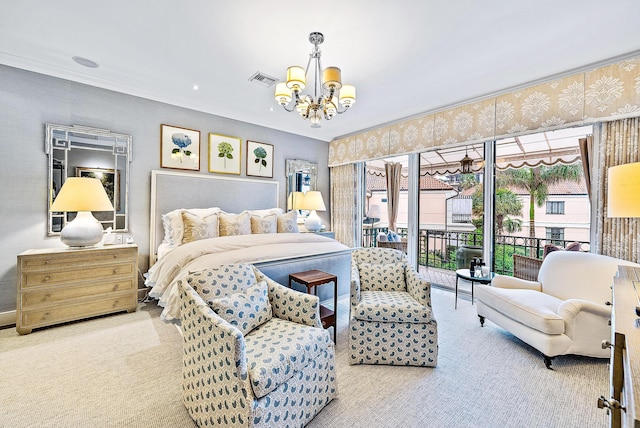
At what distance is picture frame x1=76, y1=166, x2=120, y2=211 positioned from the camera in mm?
3367

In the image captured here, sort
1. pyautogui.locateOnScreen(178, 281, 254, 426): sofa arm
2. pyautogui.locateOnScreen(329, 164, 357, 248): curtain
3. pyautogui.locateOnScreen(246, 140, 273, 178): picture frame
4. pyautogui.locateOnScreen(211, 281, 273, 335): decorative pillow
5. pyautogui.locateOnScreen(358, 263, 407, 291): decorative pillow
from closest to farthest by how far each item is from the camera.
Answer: pyautogui.locateOnScreen(178, 281, 254, 426): sofa arm
pyautogui.locateOnScreen(211, 281, 273, 335): decorative pillow
pyautogui.locateOnScreen(358, 263, 407, 291): decorative pillow
pyautogui.locateOnScreen(246, 140, 273, 178): picture frame
pyautogui.locateOnScreen(329, 164, 357, 248): curtain

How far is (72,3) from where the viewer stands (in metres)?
2.15

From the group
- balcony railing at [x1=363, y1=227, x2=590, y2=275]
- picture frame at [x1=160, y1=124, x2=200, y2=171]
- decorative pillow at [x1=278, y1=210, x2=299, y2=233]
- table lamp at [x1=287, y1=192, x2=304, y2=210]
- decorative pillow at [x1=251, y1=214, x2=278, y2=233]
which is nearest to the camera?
balcony railing at [x1=363, y1=227, x2=590, y2=275]

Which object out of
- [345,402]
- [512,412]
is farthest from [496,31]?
[345,402]

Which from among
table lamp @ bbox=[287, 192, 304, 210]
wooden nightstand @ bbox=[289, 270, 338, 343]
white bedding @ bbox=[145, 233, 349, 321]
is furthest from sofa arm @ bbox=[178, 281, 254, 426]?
table lamp @ bbox=[287, 192, 304, 210]

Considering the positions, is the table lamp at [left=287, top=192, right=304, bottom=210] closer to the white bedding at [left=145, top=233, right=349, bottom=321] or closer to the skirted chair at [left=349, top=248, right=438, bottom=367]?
the white bedding at [left=145, top=233, right=349, bottom=321]

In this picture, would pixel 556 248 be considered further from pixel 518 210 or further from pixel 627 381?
pixel 627 381

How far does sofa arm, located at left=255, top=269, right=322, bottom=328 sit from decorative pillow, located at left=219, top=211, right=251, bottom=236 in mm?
1932

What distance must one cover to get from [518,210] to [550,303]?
1557 mm

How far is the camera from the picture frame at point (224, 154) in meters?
4.39

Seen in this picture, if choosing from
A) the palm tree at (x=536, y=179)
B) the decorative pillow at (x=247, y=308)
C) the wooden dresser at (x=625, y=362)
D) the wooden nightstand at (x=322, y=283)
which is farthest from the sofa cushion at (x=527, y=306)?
the decorative pillow at (x=247, y=308)

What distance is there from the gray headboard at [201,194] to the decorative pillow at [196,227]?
1.60 ft

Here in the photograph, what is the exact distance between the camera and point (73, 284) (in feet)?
9.61

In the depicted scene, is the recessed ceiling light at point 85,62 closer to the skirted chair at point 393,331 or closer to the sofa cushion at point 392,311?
the skirted chair at point 393,331
